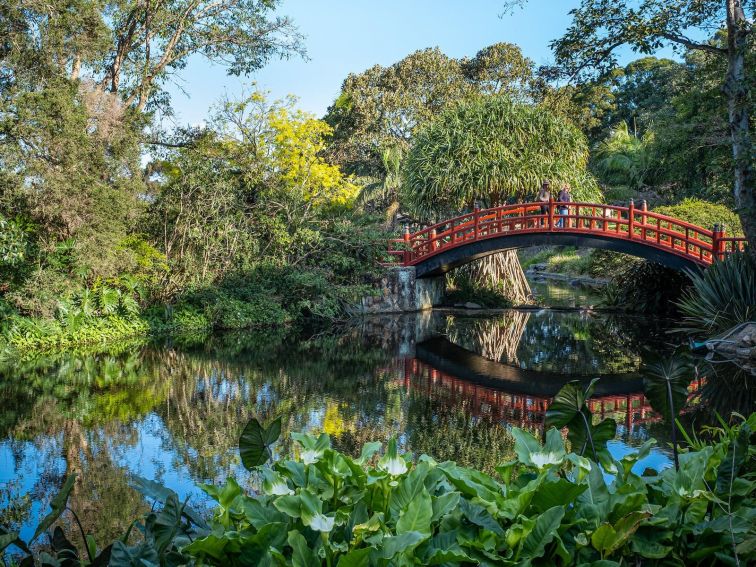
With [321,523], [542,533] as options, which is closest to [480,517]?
[542,533]

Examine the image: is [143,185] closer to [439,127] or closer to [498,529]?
[439,127]

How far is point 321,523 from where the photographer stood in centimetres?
190

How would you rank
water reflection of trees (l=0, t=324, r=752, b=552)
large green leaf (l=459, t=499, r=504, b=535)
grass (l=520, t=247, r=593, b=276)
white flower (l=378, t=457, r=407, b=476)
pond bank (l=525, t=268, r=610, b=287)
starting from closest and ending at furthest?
large green leaf (l=459, t=499, r=504, b=535) < white flower (l=378, t=457, r=407, b=476) < water reflection of trees (l=0, t=324, r=752, b=552) < pond bank (l=525, t=268, r=610, b=287) < grass (l=520, t=247, r=593, b=276)

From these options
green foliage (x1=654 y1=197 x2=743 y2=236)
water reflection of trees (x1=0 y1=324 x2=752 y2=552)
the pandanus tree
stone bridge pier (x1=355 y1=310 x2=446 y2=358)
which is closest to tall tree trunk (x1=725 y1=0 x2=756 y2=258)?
water reflection of trees (x1=0 y1=324 x2=752 y2=552)

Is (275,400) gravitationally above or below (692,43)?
below

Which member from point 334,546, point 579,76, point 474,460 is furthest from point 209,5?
point 334,546

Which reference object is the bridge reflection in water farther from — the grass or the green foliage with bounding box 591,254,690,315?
the grass

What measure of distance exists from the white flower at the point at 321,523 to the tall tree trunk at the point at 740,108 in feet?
31.0

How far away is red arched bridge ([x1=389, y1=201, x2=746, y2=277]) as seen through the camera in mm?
13328

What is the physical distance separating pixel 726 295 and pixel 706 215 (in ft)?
21.1

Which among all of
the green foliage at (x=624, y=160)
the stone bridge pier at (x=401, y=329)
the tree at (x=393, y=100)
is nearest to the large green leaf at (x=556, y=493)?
the stone bridge pier at (x=401, y=329)

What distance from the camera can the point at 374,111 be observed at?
1027 inches

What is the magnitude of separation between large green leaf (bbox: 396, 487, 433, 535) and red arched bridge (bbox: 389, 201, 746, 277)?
11916 mm

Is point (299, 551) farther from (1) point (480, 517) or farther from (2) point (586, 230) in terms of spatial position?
(2) point (586, 230)
